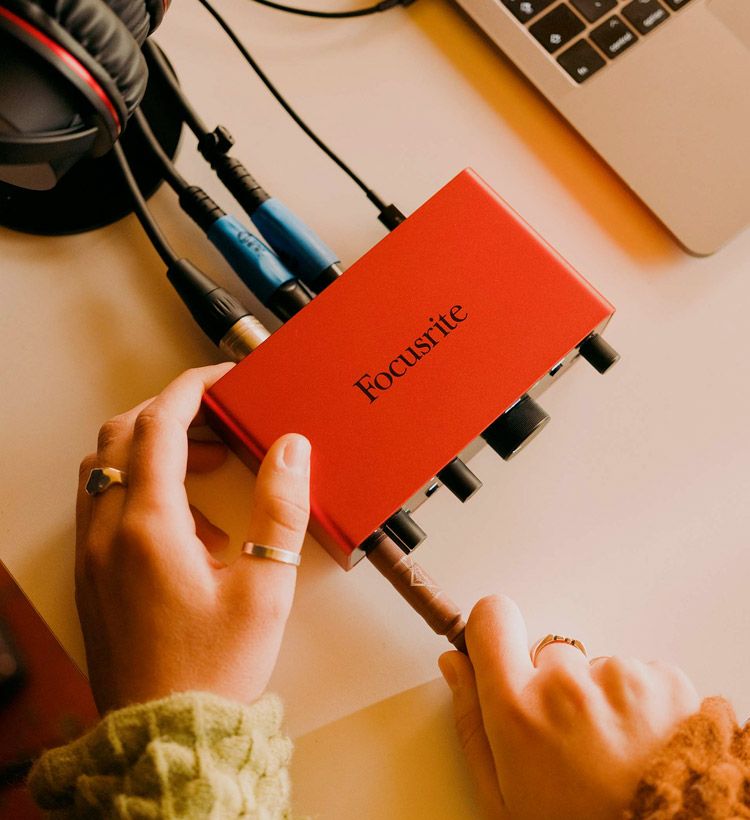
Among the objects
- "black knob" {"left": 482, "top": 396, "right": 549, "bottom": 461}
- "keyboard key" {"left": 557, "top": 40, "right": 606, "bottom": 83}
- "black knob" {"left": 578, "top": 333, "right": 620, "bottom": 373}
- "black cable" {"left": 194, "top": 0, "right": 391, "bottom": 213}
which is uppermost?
"black cable" {"left": 194, "top": 0, "right": 391, "bottom": 213}

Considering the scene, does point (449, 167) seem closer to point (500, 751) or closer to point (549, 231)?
point (549, 231)

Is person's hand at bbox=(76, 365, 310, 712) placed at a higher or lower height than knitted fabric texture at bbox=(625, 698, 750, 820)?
higher

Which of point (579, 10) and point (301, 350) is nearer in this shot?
point (301, 350)

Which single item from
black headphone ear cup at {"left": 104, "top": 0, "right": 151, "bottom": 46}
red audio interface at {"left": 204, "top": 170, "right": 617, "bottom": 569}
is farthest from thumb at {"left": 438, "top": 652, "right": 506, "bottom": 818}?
black headphone ear cup at {"left": 104, "top": 0, "right": 151, "bottom": 46}

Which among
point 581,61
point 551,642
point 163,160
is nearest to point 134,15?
point 163,160

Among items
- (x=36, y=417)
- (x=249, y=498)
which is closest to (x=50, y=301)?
(x=36, y=417)

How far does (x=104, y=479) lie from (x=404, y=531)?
8.0 inches

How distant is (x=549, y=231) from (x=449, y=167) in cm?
10

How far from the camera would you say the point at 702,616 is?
0.56 m

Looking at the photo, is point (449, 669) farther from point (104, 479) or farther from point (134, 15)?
point (134, 15)

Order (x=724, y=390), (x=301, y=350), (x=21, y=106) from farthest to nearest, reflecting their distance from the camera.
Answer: (x=724, y=390)
(x=301, y=350)
(x=21, y=106)

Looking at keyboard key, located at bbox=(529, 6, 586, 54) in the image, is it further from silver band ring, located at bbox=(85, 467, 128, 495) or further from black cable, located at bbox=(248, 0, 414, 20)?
silver band ring, located at bbox=(85, 467, 128, 495)

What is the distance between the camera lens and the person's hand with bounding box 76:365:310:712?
0.46 metres

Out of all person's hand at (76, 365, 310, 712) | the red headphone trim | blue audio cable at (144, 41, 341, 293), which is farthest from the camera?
blue audio cable at (144, 41, 341, 293)
